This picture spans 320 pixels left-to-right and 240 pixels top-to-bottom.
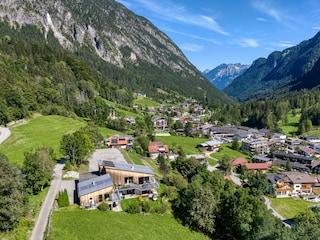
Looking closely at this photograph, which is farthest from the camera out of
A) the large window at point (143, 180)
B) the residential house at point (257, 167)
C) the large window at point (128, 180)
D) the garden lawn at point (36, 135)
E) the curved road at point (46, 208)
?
the residential house at point (257, 167)

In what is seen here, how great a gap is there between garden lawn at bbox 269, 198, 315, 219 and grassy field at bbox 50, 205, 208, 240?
98.6ft

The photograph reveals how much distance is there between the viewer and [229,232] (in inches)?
1570

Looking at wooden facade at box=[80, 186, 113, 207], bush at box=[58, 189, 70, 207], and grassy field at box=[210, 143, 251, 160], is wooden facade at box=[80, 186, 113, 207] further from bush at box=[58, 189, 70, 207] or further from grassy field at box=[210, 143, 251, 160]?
grassy field at box=[210, 143, 251, 160]

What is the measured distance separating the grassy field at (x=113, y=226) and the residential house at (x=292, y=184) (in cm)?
4182

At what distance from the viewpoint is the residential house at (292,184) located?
69.9 metres

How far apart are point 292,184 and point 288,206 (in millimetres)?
11115

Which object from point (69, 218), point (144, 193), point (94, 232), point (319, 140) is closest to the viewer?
point (94, 232)

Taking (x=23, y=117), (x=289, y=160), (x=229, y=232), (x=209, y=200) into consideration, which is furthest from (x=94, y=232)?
(x=289, y=160)

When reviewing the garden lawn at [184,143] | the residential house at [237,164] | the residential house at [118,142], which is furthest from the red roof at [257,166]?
the residential house at [118,142]

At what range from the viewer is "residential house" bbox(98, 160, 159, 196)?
42.3 m

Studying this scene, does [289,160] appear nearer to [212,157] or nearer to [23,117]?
[212,157]

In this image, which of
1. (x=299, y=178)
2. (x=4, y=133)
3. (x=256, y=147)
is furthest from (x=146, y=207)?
(x=256, y=147)

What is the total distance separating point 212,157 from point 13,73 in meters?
82.1

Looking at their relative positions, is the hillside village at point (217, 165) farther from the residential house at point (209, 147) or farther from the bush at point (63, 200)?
the bush at point (63, 200)
